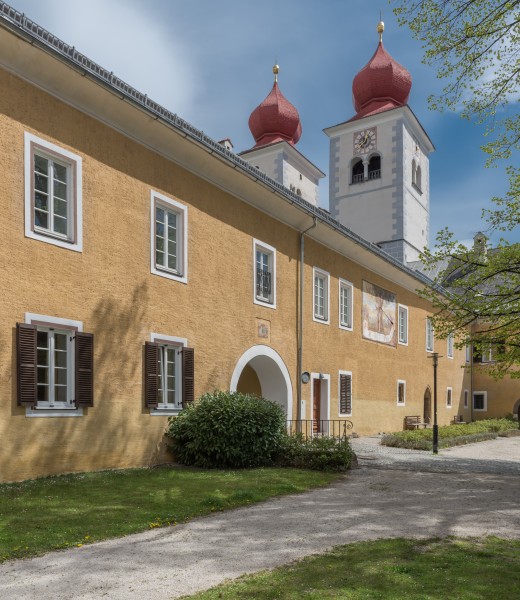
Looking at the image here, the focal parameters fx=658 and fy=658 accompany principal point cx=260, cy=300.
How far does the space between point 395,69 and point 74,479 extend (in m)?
38.6

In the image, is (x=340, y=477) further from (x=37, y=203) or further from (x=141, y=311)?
(x=37, y=203)

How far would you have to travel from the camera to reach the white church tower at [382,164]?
133ft

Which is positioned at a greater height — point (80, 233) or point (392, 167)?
point (392, 167)

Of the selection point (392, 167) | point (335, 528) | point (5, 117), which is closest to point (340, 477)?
point (335, 528)

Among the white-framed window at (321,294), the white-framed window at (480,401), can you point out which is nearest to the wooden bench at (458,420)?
the white-framed window at (480,401)

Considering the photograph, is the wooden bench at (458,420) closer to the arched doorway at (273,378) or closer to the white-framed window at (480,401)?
the white-framed window at (480,401)

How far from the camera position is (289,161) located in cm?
4253

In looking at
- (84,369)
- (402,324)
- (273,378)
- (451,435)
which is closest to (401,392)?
(402,324)

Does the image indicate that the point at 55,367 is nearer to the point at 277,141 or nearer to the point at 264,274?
the point at 264,274

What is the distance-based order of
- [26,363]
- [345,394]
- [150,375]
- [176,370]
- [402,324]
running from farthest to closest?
→ [402,324]
[345,394]
[176,370]
[150,375]
[26,363]

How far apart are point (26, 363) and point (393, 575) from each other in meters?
6.80

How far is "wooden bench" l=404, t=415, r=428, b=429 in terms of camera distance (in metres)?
28.3

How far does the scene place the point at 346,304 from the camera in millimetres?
23031

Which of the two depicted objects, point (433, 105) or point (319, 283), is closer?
point (433, 105)
